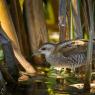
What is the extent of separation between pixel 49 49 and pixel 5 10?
0.83m

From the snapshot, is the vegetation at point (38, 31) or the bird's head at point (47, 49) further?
the bird's head at point (47, 49)

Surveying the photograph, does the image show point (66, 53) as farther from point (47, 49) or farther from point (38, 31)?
point (38, 31)

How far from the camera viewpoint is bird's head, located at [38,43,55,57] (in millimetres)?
5162

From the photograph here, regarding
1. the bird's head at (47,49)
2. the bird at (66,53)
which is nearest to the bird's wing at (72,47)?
the bird at (66,53)

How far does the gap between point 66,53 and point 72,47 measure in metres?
0.22

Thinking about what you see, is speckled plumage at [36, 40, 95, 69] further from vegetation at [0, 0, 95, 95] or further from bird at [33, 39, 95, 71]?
vegetation at [0, 0, 95, 95]

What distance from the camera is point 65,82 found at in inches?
184

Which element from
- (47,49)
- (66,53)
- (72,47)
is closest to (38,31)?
(47,49)

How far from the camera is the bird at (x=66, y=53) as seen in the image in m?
4.74

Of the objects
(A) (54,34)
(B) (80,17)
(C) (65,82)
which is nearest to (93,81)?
(C) (65,82)

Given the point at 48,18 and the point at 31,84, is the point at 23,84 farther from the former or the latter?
the point at 48,18

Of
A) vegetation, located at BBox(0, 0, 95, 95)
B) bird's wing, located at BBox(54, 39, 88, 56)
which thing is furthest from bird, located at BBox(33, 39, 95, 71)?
vegetation, located at BBox(0, 0, 95, 95)

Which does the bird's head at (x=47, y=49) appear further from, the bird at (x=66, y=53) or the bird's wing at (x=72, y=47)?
the bird's wing at (x=72, y=47)

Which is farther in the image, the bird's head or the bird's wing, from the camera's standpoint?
the bird's head
